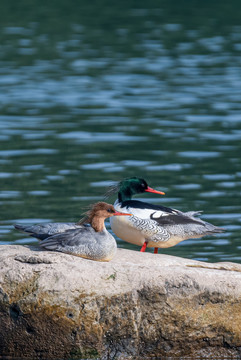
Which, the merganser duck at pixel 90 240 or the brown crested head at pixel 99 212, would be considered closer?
the merganser duck at pixel 90 240

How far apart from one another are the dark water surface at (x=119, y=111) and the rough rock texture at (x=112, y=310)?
3.04 m

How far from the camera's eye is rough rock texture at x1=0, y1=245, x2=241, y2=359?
289 inches

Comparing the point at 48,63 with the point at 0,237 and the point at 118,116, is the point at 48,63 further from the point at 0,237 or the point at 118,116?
the point at 0,237

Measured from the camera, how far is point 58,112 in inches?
744

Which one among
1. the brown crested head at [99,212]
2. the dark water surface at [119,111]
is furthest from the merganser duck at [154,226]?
the brown crested head at [99,212]

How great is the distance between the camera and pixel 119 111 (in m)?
19.1

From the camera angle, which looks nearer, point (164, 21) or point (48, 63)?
point (48, 63)

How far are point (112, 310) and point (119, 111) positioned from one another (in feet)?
39.5

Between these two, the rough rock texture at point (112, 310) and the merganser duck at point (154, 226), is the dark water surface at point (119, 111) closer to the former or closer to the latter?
the merganser duck at point (154, 226)

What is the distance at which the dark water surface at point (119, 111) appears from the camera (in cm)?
1300

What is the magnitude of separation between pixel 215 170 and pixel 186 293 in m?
7.32

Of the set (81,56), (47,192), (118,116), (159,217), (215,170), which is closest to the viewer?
(159,217)

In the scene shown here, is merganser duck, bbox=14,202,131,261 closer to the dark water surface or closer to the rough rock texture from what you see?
the rough rock texture

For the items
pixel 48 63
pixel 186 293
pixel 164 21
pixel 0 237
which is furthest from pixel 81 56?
pixel 186 293
